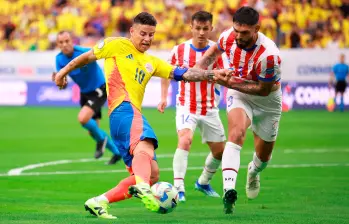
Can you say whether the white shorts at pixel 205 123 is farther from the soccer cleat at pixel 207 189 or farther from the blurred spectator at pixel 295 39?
the blurred spectator at pixel 295 39

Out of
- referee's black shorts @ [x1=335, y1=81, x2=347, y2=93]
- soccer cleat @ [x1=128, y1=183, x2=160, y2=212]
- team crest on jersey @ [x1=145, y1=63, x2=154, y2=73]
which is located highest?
team crest on jersey @ [x1=145, y1=63, x2=154, y2=73]

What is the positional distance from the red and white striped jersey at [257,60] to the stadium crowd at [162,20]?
73.1 ft

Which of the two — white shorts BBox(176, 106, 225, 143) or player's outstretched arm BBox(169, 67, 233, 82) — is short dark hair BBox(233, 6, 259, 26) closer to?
player's outstretched arm BBox(169, 67, 233, 82)

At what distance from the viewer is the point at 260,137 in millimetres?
10719

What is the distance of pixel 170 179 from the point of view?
13297 mm

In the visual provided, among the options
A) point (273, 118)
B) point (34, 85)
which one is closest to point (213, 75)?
point (273, 118)

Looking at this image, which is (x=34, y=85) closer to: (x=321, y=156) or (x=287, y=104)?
(x=287, y=104)

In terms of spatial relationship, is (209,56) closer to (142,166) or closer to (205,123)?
(205,123)

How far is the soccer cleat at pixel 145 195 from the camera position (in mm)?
7938

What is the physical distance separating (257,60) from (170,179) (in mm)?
4228

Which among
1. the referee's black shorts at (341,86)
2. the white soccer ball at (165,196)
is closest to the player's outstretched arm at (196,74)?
the white soccer ball at (165,196)

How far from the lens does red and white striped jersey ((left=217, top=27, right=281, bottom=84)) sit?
9.50m

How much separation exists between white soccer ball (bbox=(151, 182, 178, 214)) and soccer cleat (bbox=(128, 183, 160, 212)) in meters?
0.12

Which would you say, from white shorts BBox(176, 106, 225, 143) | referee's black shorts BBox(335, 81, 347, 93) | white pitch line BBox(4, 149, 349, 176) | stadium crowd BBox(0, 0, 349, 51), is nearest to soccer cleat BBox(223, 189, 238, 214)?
white shorts BBox(176, 106, 225, 143)
